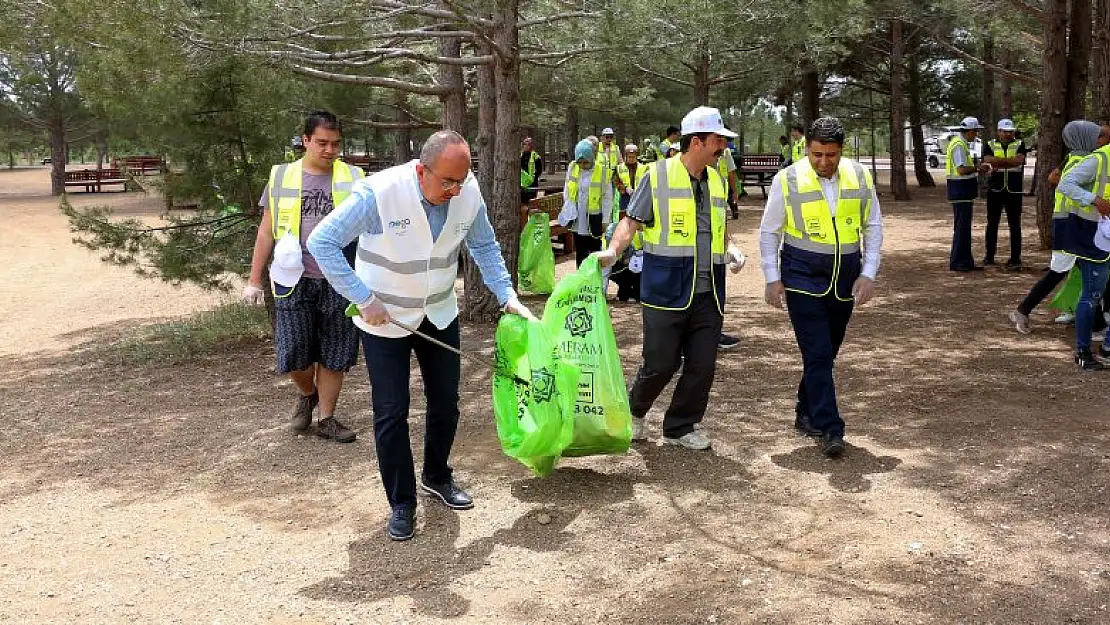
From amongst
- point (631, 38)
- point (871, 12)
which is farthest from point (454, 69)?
point (871, 12)

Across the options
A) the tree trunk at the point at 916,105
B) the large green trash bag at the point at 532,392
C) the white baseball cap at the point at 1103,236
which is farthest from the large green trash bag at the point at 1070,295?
the tree trunk at the point at 916,105

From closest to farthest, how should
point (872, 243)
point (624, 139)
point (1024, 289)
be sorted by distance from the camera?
1. point (872, 243)
2. point (1024, 289)
3. point (624, 139)

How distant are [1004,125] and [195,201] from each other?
8171 mm

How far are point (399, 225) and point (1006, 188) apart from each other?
9045 millimetres

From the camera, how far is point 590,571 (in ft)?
12.8

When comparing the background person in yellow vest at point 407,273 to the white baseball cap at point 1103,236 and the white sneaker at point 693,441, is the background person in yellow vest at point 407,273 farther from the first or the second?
the white baseball cap at point 1103,236

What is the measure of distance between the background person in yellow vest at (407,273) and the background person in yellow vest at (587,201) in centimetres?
593

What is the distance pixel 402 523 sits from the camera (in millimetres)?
4195

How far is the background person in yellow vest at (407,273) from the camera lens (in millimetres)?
3838

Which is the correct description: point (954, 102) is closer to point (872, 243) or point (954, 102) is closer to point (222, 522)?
point (872, 243)

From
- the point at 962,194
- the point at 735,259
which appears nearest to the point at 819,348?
the point at 735,259

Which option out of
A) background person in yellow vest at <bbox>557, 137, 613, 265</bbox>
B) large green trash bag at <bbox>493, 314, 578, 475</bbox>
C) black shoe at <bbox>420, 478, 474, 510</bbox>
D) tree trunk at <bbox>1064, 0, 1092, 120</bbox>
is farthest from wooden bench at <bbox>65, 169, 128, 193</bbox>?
large green trash bag at <bbox>493, 314, 578, 475</bbox>

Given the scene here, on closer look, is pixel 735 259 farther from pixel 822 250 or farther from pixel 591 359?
pixel 591 359

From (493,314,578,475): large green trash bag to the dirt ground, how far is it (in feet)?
0.93
